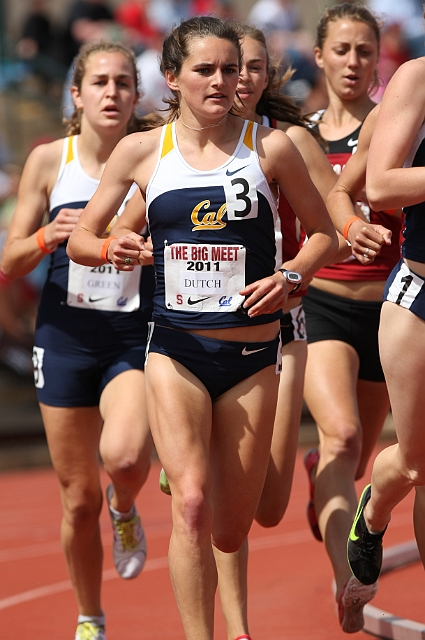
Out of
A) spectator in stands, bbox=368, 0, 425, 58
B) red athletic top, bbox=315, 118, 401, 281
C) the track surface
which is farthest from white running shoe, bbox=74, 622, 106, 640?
spectator in stands, bbox=368, 0, 425, 58

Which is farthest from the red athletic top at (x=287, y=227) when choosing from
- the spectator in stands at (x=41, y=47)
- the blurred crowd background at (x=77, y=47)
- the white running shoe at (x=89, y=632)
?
the spectator in stands at (x=41, y=47)

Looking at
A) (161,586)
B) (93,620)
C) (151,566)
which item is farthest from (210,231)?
(151,566)

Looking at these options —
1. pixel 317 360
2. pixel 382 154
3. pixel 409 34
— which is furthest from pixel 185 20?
pixel 409 34

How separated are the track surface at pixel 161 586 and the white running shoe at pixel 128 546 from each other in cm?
33

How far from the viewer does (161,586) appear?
→ 21.9 feet

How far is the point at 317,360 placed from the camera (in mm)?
A: 5434

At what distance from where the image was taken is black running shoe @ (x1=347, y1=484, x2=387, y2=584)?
4.64 meters

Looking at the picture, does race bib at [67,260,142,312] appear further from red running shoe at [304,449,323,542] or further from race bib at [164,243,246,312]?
red running shoe at [304,449,323,542]

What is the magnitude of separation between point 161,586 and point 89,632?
4.94 feet

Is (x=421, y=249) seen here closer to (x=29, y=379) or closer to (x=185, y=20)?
(x=185, y=20)

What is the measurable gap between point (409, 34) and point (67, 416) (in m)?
10.7

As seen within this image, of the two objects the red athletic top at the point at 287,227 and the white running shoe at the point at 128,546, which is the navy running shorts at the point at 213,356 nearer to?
the red athletic top at the point at 287,227

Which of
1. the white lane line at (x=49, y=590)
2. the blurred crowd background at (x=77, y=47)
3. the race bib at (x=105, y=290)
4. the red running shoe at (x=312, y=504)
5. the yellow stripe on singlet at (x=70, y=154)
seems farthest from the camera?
the blurred crowd background at (x=77, y=47)

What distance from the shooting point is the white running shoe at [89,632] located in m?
5.17
